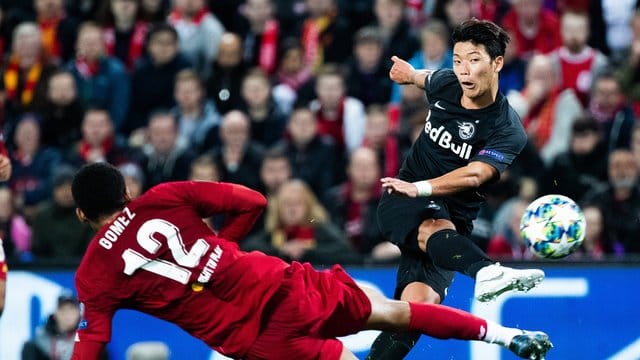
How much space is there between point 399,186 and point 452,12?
530 cm

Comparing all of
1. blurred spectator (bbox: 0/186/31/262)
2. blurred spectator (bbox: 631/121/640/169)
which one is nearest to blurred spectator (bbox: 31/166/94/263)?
blurred spectator (bbox: 0/186/31/262)

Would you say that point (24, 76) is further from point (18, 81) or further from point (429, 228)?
point (429, 228)

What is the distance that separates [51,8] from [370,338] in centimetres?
531

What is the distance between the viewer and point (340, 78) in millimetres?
12078

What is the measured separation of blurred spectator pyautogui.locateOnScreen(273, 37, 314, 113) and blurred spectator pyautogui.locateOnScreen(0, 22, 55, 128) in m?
2.09

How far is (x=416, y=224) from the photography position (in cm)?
809

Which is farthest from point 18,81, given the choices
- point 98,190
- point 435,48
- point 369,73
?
point 98,190

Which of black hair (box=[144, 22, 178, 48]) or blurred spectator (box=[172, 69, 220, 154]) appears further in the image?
black hair (box=[144, 22, 178, 48])

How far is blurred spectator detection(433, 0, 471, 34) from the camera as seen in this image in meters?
12.4

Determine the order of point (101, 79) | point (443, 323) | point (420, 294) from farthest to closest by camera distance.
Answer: point (101, 79) → point (420, 294) → point (443, 323)

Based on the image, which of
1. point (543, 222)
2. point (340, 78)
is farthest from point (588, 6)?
point (543, 222)

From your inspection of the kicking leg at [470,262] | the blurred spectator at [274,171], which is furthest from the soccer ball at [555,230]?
the blurred spectator at [274,171]

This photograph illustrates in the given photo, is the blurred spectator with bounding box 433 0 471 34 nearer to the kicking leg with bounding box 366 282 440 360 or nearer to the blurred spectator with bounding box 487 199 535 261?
the blurred spectator with bounding box 487 199 535 261

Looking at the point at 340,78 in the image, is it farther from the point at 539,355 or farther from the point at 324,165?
the point at 539,355
